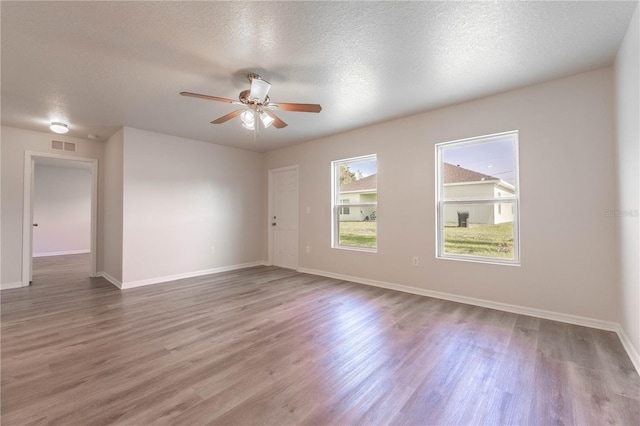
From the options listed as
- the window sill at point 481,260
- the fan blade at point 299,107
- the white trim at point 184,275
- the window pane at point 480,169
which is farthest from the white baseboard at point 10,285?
the window pane at point 480,169

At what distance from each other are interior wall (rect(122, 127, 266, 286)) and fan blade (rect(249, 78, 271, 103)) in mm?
2826

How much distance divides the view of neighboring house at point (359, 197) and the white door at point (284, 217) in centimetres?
116

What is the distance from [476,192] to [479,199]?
4.3 inches

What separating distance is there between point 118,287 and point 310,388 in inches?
156

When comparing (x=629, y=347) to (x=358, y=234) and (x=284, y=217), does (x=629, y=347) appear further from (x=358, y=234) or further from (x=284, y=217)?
(x=284, y=217)

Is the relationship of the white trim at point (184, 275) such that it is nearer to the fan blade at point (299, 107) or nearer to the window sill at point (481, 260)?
the fan blade at point (299, 107)

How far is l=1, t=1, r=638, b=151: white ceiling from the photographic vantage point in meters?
1.88

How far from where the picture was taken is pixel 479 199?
3428mm

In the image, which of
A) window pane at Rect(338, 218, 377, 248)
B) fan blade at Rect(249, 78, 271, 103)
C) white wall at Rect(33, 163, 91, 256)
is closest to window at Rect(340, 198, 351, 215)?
window pane at Rect(338, 218, 377, 248)

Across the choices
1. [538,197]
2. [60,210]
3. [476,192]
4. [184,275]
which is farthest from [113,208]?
[538,197]

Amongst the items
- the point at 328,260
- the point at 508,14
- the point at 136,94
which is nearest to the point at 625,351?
the point at 508,14

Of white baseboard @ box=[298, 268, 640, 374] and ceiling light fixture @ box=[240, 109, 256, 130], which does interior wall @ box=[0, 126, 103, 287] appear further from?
white baseboard @ box=[298, 268, 640, 374]

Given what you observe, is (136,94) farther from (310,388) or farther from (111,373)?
(310,388)

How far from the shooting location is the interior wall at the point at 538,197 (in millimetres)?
2633
